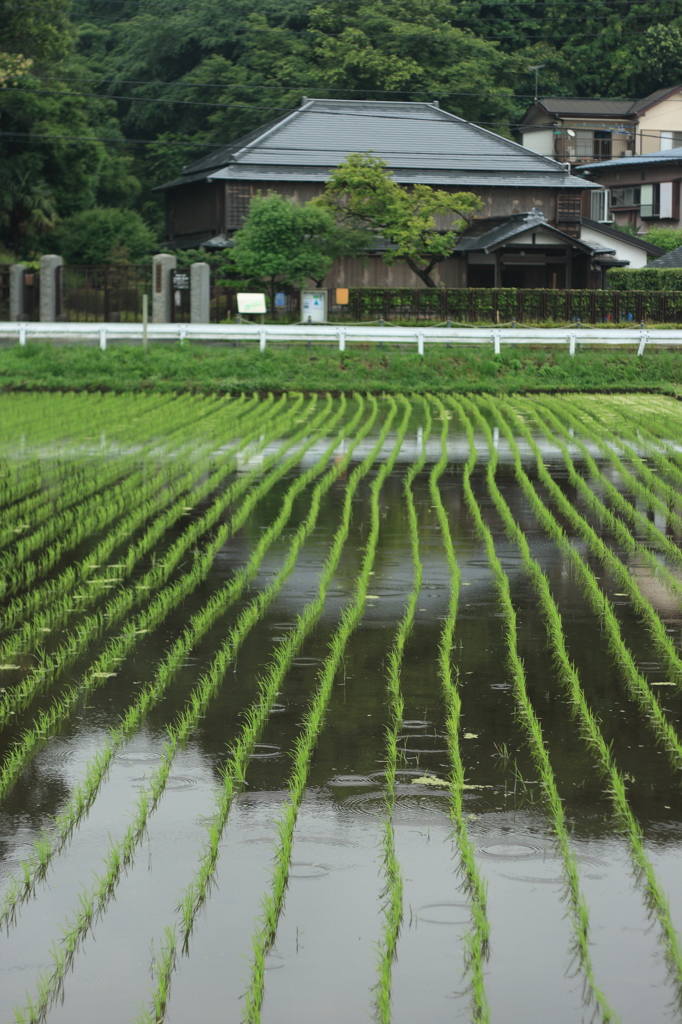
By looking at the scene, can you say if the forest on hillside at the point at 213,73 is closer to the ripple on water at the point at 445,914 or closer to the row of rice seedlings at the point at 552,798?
the row of rice seedlings at the point at 552,798

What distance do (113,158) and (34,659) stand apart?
44.6 metres

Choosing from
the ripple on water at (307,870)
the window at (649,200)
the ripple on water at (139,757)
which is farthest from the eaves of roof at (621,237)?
the ripple on water at (307,870)

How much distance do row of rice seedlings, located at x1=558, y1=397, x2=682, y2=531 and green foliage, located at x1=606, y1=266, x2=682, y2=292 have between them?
25893 millimetres

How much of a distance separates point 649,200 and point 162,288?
3192 cm

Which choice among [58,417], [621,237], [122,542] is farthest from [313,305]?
[122,542]

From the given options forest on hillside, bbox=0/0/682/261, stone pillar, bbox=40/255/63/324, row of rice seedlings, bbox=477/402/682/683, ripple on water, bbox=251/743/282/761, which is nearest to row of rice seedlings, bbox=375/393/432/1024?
ripple on water, bbox=251/743/282/761

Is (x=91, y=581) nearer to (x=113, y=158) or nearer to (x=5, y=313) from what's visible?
(x=5, y=313)

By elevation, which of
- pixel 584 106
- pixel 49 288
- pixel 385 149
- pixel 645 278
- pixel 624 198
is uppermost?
pixel 584 106

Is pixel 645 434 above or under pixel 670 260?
under

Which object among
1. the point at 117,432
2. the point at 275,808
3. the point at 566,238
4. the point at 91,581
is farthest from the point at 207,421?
the point at 566,238

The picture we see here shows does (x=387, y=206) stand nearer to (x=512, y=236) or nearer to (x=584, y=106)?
(x=512, y=236)

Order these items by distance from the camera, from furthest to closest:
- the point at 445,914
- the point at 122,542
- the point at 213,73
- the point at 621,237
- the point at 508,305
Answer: the point at 213,73, the point at 621,237, the point at 508,305, the point at 122,542, the point at 445,914

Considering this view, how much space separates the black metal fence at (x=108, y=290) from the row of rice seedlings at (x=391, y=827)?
26302 mm

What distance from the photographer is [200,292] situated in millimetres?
32625
